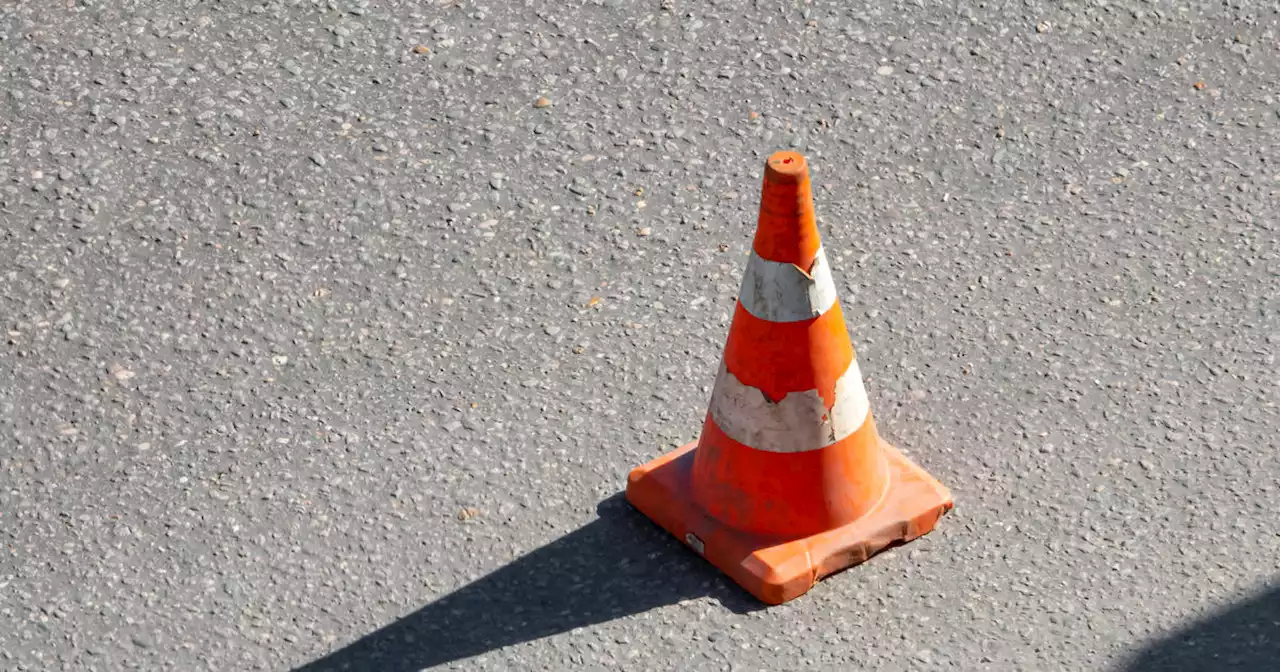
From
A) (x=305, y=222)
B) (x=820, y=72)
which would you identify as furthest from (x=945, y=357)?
(x=305, y=222)

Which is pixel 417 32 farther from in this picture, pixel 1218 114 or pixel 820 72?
pixel 1218 114

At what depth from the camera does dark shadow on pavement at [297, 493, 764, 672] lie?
3.42 meters

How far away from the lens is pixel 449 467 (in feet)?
12.9

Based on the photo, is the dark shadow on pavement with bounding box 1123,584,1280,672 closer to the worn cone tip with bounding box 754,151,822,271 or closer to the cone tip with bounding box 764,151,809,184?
the worn cone tip with bounding box 754,151,822,271

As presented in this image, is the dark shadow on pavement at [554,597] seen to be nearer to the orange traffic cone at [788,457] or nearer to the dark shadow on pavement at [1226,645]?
the orange traffic cone at [788,457]

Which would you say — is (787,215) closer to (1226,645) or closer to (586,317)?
(586,317)

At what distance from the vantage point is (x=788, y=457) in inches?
139

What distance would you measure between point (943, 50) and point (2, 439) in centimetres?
338

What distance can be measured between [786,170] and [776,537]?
0.92 meters

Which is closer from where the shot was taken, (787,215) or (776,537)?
(787,215)

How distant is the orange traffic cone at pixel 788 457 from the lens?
3412 mm

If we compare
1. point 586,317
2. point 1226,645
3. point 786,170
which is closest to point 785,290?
point 786,170

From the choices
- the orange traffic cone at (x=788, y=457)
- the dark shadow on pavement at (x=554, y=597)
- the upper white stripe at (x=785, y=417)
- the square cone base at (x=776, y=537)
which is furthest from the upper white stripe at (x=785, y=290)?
the dark shadow on pavement at (x=554, y=597)

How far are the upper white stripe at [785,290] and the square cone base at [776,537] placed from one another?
0.55m
